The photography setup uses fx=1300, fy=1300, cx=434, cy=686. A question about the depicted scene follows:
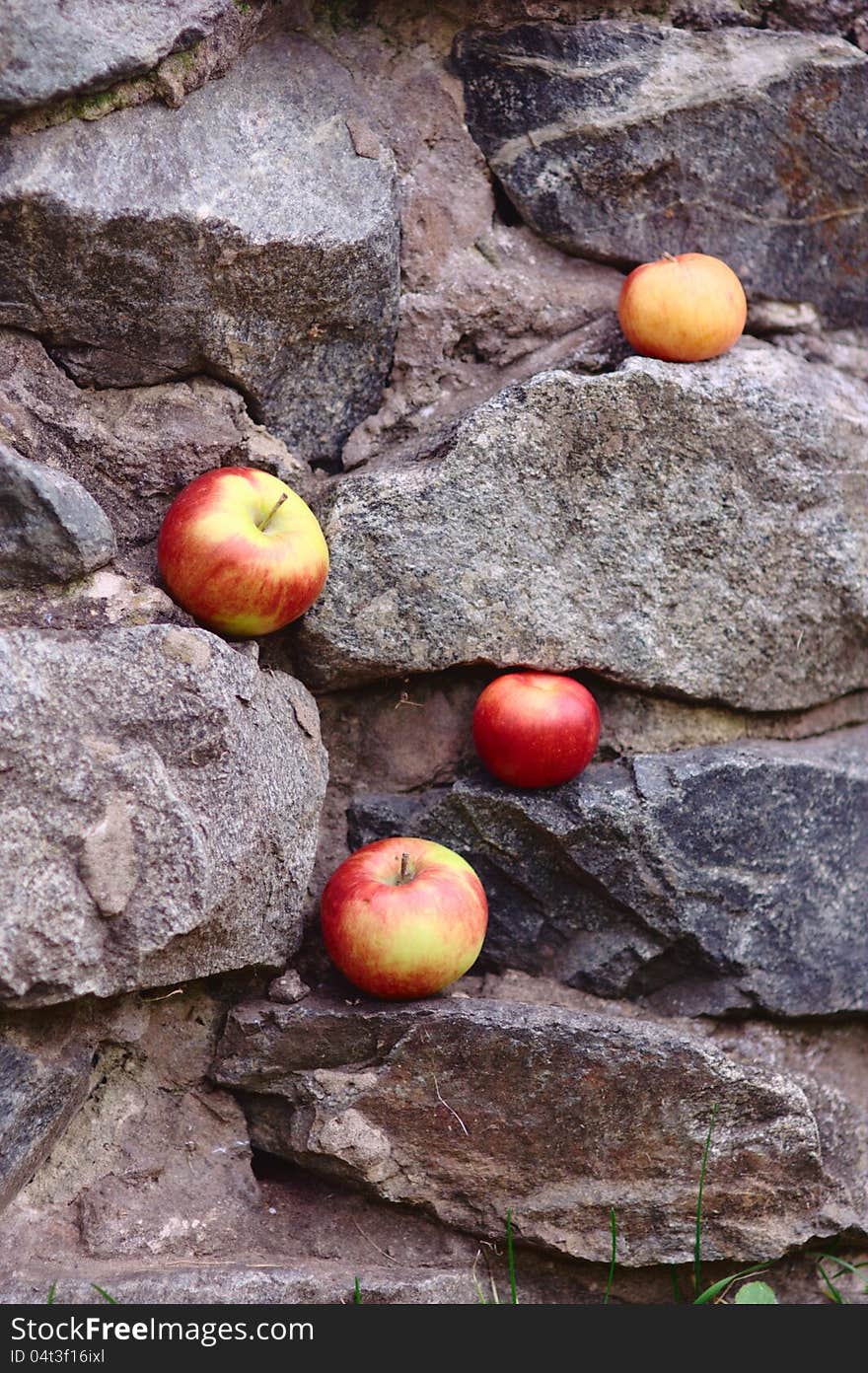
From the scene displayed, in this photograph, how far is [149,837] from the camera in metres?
1.82

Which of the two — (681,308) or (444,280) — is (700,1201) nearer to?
(681,308)

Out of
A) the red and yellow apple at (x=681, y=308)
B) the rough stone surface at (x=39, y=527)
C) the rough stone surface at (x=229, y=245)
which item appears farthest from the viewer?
the red and yellow apple at (x=681, y=308)

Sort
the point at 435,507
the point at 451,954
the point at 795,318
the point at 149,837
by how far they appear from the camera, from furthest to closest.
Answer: the point at 795,318, the point at 435,507, the point at 451,954, the point at 149,837

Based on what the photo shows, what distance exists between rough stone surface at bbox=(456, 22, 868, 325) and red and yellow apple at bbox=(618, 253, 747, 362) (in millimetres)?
179

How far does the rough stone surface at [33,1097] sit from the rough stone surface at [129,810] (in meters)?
0.13

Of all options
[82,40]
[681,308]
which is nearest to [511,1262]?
[681,308]

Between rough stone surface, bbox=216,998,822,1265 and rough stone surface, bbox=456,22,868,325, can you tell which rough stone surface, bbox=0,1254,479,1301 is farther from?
rough stone surface, bbox=456,22,868,325

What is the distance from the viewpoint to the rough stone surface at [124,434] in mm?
2006

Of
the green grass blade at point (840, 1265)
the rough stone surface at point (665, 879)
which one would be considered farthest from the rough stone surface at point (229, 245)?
the green grass blade at point (840, 1265)

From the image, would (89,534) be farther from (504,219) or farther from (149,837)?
(504,219)

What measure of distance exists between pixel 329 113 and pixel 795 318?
97 cm

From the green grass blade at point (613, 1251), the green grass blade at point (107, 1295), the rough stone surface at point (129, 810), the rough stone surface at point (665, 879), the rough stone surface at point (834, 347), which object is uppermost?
the rough stone surface at point (129, 810)

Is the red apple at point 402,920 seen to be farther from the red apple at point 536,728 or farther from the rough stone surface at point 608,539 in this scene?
the rough stone surface at point 608,539

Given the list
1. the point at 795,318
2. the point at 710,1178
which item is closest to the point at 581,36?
the point at 795,318
